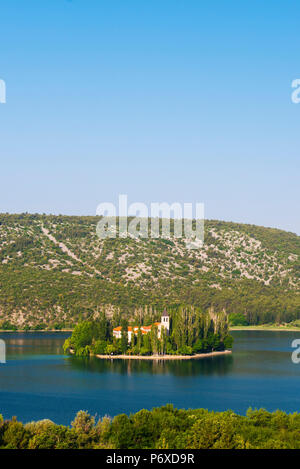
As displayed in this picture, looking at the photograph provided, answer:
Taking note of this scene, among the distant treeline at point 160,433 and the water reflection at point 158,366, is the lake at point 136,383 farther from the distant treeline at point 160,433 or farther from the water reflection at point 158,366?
the distant treeline at point 160,433

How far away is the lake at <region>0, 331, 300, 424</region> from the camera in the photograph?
58875 mm

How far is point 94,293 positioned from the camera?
16512 centimetres

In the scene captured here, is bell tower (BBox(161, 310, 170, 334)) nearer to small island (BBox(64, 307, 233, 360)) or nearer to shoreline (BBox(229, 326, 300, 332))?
small island (BBox(64, 307, 233, 360))

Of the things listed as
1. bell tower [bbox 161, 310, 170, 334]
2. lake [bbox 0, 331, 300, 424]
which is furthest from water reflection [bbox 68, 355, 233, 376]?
bell tower [bbox 161, 310, 170, 334]

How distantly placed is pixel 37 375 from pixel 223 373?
69.2 feet

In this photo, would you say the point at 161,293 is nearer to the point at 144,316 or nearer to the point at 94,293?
the point at 94,293

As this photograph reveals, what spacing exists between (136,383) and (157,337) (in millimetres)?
25137

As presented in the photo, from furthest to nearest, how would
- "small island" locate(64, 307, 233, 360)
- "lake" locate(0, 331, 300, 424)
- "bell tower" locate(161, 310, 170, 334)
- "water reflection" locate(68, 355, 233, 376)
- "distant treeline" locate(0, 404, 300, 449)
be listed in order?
"bell tower" locate(161, 310, 170, 334)
"small island" locate(64, 307, 233, 360)
"water reflection" locate(68, 355, 233, 376)
"lake" locate(0, 331, 300, 424)
"distant treeline" locate(0, 404, 300, 449)

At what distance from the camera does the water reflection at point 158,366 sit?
8025 cm

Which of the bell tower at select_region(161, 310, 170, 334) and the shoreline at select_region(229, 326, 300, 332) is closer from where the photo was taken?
the bell tower at select_region(161, 310, 170, 334)

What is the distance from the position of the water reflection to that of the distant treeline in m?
37.5

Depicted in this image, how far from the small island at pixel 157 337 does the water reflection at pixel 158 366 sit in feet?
9.84

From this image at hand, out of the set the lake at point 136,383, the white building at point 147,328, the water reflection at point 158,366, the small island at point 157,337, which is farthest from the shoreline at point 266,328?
the water reflection at point 158,366

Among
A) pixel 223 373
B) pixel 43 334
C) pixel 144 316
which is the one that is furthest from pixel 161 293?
pixel 223 373
